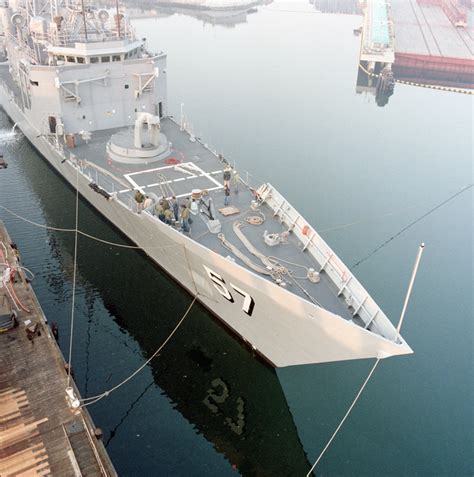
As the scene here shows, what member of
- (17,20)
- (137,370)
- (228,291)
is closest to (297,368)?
(228,291)

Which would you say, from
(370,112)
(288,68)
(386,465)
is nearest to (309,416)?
(386,465)

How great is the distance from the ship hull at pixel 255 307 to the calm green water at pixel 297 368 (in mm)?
1070

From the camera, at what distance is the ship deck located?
46.4 feet

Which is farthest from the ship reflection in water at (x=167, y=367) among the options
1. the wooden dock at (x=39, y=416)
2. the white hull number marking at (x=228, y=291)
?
the white hull number marking at (x=228, y=291)

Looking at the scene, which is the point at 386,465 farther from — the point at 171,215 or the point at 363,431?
the point at 171,215

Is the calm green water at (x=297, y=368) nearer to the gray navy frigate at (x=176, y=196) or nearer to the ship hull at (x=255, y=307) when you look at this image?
the ship hull at (x=255, y=307)

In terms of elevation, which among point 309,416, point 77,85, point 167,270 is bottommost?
point 309,416

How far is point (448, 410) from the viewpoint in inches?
573

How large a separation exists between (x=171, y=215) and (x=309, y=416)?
7.97 metres

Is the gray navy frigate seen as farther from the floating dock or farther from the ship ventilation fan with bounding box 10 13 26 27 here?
the floating dock

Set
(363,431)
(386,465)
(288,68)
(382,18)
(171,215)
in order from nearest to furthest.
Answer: (386,465) → (363,431) → (171,215) → (288,68) → (382,18)

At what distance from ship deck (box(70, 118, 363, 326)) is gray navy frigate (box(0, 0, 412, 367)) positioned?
0.16 feet

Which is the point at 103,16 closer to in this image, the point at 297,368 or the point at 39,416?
the point at 297,368

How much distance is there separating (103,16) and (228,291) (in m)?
19.6
